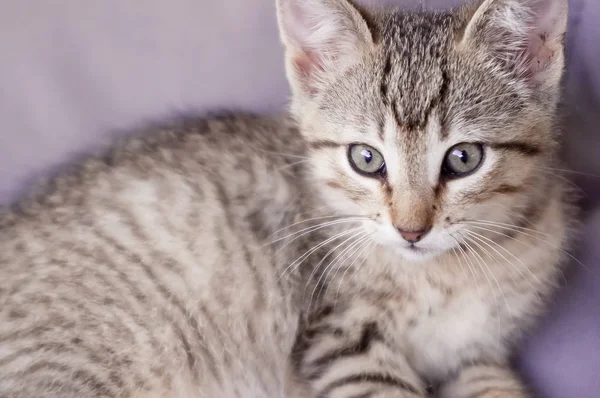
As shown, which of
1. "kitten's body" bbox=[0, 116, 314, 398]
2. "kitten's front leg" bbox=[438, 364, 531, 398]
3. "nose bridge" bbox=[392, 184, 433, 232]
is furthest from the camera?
"kitten's front leg" bbox=[438, 364, 531, 398]

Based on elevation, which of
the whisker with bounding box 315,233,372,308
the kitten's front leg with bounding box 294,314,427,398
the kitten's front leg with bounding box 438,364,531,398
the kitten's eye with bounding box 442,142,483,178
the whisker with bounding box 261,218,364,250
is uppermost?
the kitten's eye with bounding box 442,142,483,178

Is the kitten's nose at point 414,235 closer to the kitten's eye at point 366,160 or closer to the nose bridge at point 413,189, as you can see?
the nose bridge at point 413,189

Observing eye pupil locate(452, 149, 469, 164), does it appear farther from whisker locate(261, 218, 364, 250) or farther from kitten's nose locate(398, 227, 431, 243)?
whisker locate(261, 218, 364, 250)

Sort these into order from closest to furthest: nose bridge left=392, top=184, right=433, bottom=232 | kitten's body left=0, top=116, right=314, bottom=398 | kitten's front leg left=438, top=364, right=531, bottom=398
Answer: nose bridge left=392, top=184, right=433, bottom=232 → kitten's body left=0, top=116, right=314, bottom=398 → kitten's front leg left=438, top=364, right=531, bottom=398

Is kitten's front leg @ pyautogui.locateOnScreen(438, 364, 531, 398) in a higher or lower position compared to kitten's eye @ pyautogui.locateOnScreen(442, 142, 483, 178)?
lower

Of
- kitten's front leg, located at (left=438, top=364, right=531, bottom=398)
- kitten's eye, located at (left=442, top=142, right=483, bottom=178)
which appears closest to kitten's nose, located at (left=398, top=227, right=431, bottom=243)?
kitten's eye, located at (left=442, top=142, right=483, bottom=178)

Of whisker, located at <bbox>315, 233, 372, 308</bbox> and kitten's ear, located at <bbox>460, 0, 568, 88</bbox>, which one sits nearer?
kitten's ear, located at <bbox>460, 0, 568, 88</bbox>

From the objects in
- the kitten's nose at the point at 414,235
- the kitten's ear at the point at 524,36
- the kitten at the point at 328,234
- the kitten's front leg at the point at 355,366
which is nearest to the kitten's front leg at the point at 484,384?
the kitten at the point at 328,234
